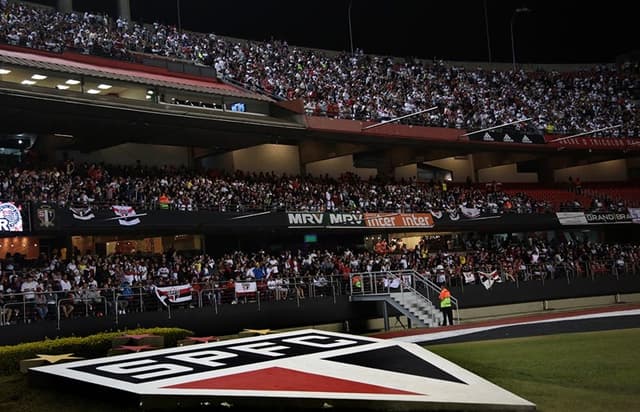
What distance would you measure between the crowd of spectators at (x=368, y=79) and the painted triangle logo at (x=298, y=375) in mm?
22479

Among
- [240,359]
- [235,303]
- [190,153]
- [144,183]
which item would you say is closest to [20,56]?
[144,183]

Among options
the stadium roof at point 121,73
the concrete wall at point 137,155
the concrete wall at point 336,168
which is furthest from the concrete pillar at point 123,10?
the concrete wall at point 336,168

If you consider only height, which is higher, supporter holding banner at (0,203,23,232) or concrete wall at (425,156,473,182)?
concrete wall at (425,156,473,182)

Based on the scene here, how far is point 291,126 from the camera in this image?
32.9 m

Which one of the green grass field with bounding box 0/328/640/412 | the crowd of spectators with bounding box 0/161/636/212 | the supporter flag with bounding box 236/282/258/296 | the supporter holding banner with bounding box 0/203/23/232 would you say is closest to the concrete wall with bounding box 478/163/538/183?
the crowd of spectators with bounding box 0/161/636/212

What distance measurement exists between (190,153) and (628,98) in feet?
97.6

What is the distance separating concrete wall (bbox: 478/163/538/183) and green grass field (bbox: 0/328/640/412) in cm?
3563

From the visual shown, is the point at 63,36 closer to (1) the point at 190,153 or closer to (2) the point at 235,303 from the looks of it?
(1) the point at 190,153

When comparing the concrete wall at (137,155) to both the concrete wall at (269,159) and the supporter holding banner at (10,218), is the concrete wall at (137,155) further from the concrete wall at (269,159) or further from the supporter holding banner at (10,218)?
Result: the supporter holding banner at (10,218)

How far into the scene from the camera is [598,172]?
5250 centimetres

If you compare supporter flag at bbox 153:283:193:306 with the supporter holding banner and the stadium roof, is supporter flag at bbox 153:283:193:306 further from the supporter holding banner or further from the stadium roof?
the stadium roof

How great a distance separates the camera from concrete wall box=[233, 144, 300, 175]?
3747 centimetres

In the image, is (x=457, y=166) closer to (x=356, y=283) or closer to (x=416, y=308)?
(x=356, y=283)

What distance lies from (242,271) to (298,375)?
17320 mm
